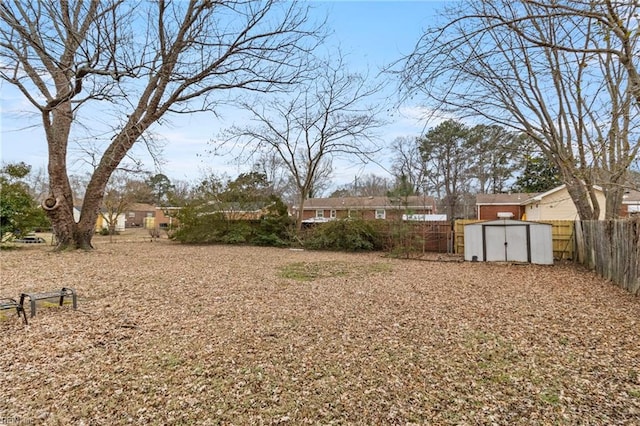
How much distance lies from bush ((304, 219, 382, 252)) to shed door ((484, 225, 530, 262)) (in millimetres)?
4213

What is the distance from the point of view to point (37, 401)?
226cm

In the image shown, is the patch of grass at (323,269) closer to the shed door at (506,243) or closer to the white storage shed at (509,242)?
the white storage shed at (509,242)

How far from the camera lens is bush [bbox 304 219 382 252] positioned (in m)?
13.4

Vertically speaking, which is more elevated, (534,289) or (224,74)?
(224,74)

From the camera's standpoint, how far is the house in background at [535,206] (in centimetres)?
1770

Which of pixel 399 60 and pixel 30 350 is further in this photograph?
pixel 399 60

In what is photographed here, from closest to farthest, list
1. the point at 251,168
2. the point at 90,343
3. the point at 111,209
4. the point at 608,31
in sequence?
the point at 608,31
the point at 90,343
the point at 251,168
the point at 111,209

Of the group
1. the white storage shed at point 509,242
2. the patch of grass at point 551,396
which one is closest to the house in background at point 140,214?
the white storage shed at point 509,242

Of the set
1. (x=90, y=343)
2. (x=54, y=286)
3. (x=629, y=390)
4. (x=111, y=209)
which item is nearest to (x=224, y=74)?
(x=54, y=286)

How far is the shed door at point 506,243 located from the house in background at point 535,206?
8.74 metres

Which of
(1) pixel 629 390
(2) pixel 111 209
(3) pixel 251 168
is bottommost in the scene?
(1) pixel 629 390

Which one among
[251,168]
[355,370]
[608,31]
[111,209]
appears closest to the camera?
[355,370]

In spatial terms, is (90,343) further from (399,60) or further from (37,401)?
(399,60)

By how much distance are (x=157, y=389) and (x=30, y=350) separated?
5.24 ft
